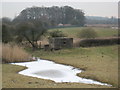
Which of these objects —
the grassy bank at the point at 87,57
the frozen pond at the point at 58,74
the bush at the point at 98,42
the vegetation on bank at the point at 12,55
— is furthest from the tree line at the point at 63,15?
the frozen pond at the point at 58,74

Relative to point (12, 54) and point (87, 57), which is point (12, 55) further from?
point (87, 57)

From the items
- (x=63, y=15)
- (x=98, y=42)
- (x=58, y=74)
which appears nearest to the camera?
(x=58, y=74)

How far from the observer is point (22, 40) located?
37625 mm

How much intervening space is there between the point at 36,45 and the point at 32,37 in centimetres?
135

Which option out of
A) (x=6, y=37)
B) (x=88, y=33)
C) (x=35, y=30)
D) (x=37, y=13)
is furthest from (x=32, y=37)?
(x=37, y=13)

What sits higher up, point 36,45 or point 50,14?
point 50,14

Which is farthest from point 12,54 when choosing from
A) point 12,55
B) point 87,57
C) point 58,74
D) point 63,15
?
point 63,15

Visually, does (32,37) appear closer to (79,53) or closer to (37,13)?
(79,53)

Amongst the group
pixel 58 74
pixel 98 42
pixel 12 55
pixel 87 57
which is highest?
pixel 98 42

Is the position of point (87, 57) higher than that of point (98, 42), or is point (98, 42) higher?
point (98, 42)

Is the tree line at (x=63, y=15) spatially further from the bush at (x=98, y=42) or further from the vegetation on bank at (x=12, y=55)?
the vegetation on bank at (x=12, y=55)

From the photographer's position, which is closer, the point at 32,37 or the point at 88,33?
the point at 32,37

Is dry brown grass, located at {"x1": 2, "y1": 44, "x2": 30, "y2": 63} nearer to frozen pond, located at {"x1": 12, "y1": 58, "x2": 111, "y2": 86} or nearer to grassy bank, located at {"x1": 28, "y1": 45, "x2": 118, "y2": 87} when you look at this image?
grassy bank, located at {"x1": 28, "y1": 45, "x2": 118, "y2": 87}

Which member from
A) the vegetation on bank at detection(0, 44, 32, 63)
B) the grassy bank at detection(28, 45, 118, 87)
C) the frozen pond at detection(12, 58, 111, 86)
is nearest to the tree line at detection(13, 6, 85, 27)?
the grassy bank at detection(28, 45, 118, 87)
